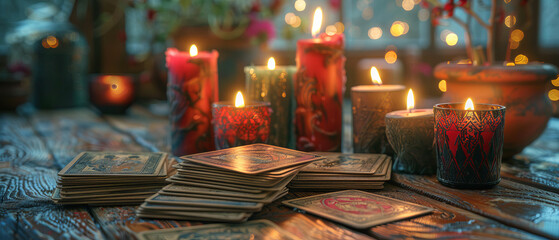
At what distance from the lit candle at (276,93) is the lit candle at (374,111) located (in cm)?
18

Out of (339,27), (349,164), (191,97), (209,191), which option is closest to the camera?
(209,191)

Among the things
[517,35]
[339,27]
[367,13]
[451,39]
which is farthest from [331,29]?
[517,35]

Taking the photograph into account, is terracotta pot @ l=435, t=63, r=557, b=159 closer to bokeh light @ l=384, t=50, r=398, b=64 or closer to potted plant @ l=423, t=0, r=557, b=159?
potted plant @ l=423, t=0, r=557, b=159

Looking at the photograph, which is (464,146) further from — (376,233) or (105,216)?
(105,216)

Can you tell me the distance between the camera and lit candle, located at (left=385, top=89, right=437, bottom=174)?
1165 millimetres

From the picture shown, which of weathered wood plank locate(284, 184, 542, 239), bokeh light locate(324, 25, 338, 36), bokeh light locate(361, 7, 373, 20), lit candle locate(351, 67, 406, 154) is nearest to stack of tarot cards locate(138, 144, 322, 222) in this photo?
weathered wood plank locate(284, 184, 542, 239)

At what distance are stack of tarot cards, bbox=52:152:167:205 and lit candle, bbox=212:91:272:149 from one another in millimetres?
203

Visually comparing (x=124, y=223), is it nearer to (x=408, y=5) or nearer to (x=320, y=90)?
(x=320, y=90)

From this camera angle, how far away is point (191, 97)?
4.74 ft

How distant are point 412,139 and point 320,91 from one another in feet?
1.03

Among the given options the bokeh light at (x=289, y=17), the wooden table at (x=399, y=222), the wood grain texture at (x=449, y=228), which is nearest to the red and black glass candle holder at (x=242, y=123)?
the wooden table at (x=399, y=222)

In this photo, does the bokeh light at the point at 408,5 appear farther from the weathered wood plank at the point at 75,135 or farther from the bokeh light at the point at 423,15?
the weathered wood plank at the point at 75,135

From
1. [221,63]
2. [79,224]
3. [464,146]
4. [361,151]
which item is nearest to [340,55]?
[361,151]

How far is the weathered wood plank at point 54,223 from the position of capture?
2.83ft
